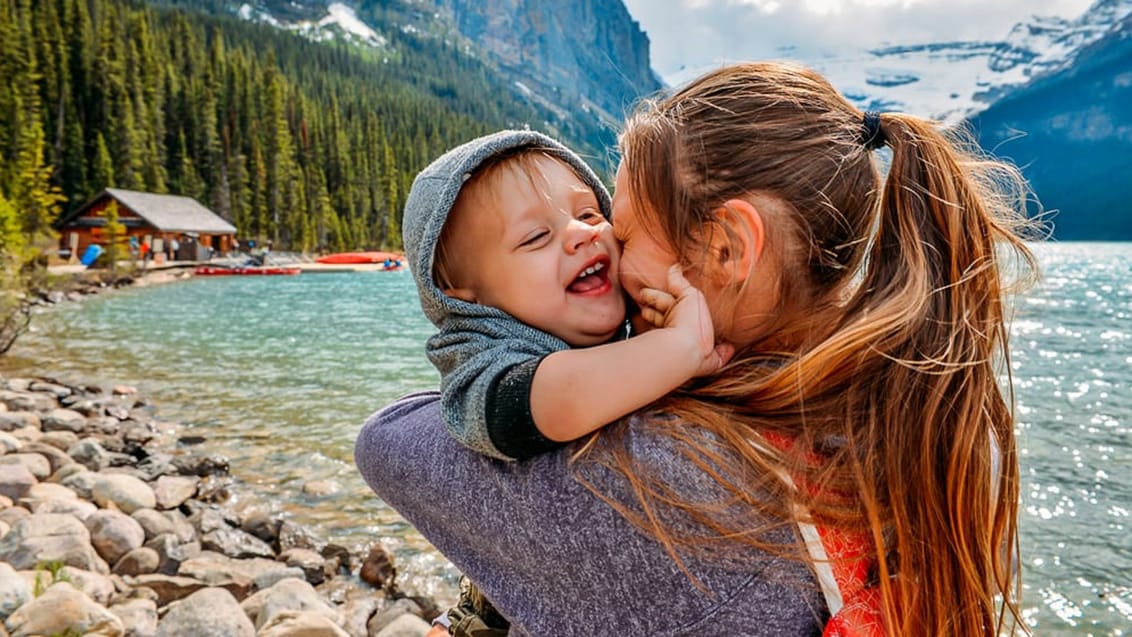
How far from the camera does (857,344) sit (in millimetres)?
984

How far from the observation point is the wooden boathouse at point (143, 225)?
135 feet

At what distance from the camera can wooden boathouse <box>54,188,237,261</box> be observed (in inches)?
1623

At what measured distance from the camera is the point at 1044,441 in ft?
26.8

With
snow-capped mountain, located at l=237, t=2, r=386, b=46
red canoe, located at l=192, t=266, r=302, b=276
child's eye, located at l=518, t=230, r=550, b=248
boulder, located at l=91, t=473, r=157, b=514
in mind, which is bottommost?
red canoe, located at l=192, t=266, r=302, b=276

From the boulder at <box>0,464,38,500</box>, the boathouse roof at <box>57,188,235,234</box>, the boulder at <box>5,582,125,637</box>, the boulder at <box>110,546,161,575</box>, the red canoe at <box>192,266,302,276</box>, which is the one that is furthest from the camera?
the boathouse roof at <box>57,188,235,234</box>

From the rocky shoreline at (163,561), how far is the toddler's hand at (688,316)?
306cm

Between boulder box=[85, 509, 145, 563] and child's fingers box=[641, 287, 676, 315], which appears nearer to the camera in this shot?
child's fingers box=[641, 287, 676, 315]

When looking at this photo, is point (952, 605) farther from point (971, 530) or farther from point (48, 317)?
point (48, 317)

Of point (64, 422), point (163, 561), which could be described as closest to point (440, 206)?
Answer: point (163, 561)

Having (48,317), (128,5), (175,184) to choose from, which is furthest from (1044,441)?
(128,5)

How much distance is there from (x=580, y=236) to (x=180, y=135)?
6197 cm

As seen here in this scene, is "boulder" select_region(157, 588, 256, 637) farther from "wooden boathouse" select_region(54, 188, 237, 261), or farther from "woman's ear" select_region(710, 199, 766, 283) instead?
"wooden boathouse" select_region(54, 188, 237, 261)

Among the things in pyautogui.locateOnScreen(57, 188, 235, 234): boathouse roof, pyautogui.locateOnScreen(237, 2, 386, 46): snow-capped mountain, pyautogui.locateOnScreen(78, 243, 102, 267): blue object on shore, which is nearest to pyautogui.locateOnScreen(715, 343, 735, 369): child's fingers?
pyautogui.locateOnScreen(78, 243, 102, 267): blue object on shore

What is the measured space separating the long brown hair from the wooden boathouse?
44.4 m
